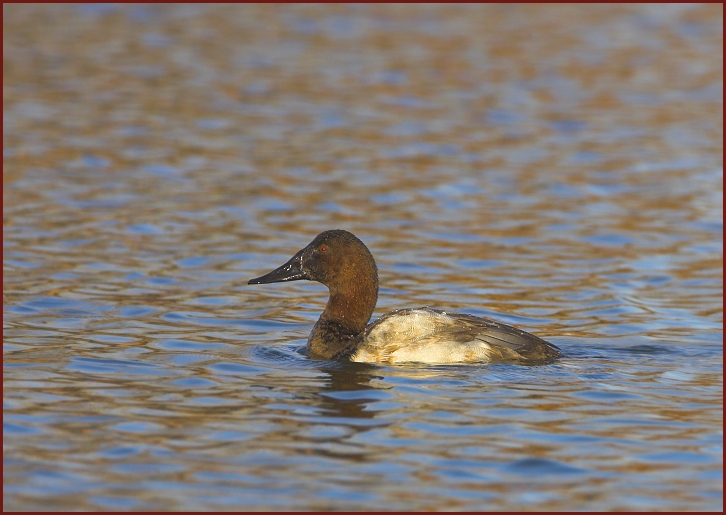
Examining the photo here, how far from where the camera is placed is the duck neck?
927 centimetres

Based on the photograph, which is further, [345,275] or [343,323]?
[345,275]

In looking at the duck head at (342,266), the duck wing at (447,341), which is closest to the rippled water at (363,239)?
the duck wing at (447,341)

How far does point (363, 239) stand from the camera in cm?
1345

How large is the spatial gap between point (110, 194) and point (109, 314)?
4.62 m

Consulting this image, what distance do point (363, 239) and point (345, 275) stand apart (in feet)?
12.5

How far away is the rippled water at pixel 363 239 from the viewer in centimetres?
688

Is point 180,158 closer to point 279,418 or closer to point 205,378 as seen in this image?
point 205,378

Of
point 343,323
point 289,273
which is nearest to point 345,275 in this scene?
point 343,323

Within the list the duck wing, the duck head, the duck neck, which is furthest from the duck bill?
the duck wing

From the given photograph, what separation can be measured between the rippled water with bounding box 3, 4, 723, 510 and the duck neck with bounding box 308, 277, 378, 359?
20cm

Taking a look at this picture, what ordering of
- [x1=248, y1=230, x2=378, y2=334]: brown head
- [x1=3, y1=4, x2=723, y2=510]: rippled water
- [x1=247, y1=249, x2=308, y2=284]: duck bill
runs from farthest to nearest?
[x1=247, y1=249, x2=308, y2=284]: duck bill, [x1=248, y1=230, x2=378, y2=334]: brown head, [x1=3, y1=4, x2=723, y2=510]: rippled water

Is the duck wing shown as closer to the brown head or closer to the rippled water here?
the rippled water

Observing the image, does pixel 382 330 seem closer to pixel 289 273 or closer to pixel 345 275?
pixel 345 275

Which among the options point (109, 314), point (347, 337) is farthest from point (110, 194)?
point (347, 337)
